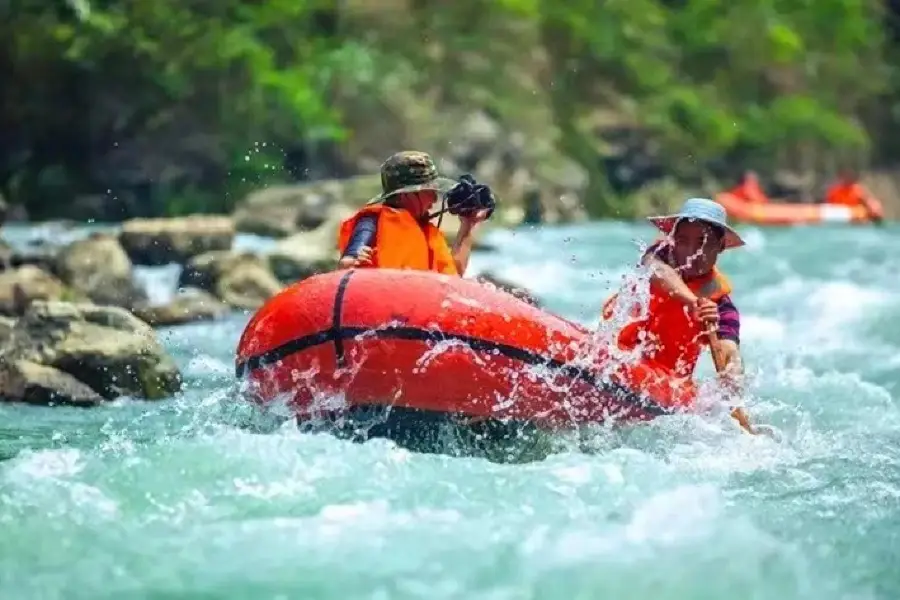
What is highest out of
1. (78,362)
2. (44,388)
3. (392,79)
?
(392,79)

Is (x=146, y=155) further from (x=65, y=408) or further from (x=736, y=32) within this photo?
(x=736, y=32)

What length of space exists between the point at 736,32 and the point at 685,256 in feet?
94.2

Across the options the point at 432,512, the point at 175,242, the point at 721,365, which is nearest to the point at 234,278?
the point at 175,242

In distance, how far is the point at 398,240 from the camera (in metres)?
5.64

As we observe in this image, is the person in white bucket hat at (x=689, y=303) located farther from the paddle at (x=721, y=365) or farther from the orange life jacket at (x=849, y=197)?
the orange life jacket at (x=849, y=197)

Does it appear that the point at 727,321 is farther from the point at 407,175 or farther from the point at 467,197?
the point at 407,175

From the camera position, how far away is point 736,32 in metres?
32.9

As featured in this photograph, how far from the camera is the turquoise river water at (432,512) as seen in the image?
371 centimetres

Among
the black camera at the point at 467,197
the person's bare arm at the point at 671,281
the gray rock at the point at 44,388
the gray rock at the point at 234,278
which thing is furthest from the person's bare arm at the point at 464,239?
the gray rock at the point at 234,278

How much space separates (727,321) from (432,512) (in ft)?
5.57

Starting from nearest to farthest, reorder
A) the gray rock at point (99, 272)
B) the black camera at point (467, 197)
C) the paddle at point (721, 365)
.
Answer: the paddle at point (721, 365) → the black camera at point (467, 197) → the gray rock at point (99, 272)

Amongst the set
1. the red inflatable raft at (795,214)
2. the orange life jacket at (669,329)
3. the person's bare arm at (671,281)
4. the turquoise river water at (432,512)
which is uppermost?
the person's bare arm at (671,281)

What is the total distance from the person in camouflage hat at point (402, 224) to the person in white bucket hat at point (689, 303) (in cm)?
76

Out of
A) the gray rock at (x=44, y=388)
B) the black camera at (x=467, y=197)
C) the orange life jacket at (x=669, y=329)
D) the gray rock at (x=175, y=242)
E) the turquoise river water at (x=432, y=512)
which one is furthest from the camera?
the gray rock at (x=175, y=242)
